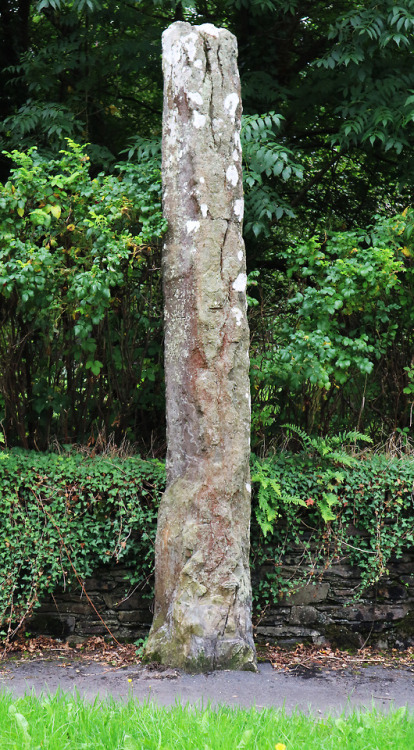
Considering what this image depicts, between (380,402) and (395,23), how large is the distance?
358cm

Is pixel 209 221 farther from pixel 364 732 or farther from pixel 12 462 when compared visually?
pixel 364 732

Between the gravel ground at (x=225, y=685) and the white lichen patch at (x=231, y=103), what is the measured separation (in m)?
3.98

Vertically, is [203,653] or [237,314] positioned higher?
[237,314]

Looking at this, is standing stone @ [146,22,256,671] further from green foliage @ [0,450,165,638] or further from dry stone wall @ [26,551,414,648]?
dry stone wall @ [26,551,414,648]

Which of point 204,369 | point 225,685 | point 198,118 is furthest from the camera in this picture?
point 198,118

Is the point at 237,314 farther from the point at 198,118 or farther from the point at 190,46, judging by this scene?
the point at 190,46

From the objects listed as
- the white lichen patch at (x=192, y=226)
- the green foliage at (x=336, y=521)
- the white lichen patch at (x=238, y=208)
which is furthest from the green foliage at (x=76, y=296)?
the green foliage at (x=336, y=521)

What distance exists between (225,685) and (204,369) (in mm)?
2092

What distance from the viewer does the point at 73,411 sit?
6.36 metres

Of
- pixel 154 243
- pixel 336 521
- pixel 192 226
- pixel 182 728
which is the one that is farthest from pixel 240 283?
pixel 182 728

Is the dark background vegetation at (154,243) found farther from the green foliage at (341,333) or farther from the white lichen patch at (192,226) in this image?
the white lichen patch at (192,226)

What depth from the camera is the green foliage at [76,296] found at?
5.34 meters

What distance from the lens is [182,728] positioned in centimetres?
335

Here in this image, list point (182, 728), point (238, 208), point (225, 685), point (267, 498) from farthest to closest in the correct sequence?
point (267, 498) → point (238, 208) → point (225, 685) → point (182, 728)
